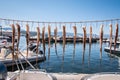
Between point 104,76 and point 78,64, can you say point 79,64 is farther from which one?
point 104,76

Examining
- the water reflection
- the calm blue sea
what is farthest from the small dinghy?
the calm blue sea

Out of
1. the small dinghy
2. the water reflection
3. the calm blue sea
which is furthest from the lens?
the calm blue sea

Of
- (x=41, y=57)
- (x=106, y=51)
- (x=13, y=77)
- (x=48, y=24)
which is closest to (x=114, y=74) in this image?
(x=13, y=77)

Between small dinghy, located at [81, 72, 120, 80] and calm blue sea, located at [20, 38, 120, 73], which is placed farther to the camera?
calm blue sea, located at [20, 38, 120, 73]

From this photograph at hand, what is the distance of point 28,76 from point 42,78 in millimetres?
781

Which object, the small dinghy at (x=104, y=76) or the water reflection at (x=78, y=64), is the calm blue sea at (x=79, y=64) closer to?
the water reflection at (x=78, y=64)

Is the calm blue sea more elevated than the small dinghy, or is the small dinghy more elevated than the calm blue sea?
the small dinghy

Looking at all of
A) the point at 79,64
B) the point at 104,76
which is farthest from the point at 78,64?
the point at 104,76

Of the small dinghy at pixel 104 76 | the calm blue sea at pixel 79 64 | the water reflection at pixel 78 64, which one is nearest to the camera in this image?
the small dinghy at pixel 104 76

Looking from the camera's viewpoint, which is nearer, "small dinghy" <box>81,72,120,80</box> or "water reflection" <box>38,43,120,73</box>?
"small dinghy" <box>81,72,120,80</box>

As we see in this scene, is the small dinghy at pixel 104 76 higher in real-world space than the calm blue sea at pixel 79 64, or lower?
higher

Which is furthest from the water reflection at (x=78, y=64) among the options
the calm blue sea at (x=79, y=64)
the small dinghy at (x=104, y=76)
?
the small dinghy at (x=104, y=76)

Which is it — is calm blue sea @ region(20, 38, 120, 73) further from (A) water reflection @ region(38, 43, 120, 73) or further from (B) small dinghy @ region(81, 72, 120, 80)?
(B) small dinghy @ region(81, 72, 120, 80)

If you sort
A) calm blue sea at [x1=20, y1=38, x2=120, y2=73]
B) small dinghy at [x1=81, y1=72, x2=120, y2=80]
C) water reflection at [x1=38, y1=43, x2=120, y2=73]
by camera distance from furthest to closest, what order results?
1. calm blue sea at [x1=20, y1=38, x2=120, y2=73]
2. water reflection at [x1=38, y1=43, x2=120, y2=73]
3. small dinghy at [x1=81, y1=72, x2=120, y2=80]
